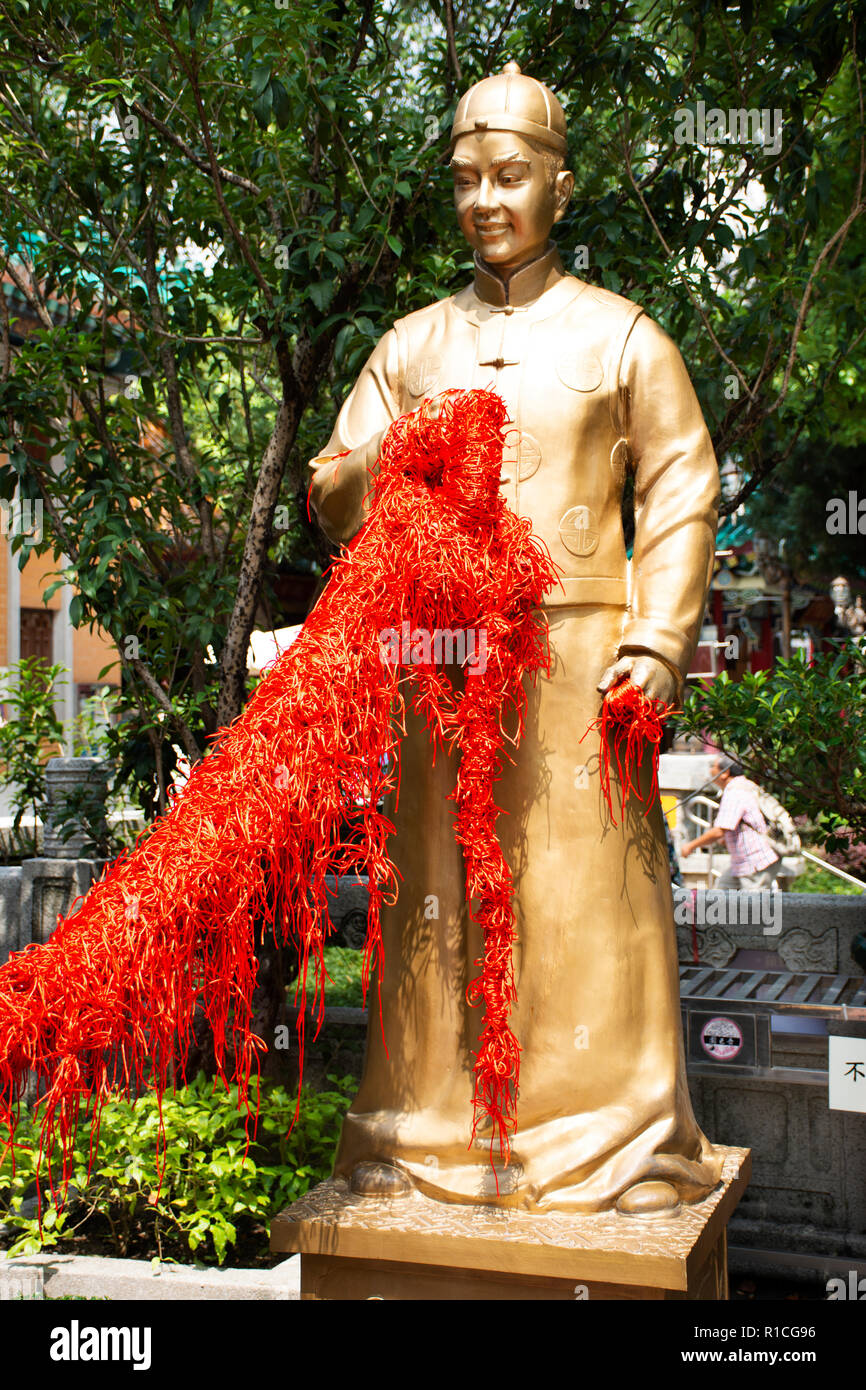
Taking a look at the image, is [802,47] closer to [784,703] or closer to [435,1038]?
[784,703]

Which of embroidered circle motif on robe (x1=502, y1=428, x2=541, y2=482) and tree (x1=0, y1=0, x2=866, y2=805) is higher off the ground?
tree (x1=0, y1=0, x2=866, y2=805)

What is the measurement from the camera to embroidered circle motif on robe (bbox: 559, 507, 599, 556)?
327 centimetres

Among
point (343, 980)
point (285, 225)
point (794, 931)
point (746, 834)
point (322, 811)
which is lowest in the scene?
point (343, 980)

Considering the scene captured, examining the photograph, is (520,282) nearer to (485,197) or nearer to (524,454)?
(485,197)

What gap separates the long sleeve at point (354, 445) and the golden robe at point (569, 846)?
1 centimetres

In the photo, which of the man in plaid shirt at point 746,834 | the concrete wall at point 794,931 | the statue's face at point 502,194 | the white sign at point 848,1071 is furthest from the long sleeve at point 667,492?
the man in plaid shirt at point 746,834

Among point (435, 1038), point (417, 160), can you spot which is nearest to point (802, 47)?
point (417, 160)

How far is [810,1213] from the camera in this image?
5.16 meters

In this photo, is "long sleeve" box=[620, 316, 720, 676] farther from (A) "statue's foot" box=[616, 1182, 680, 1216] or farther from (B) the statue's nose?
(A) "statue's foot" box=[616, 1182, 680, 1216]

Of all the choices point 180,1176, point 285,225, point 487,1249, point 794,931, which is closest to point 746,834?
point 794,931

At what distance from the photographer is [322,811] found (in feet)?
9.61

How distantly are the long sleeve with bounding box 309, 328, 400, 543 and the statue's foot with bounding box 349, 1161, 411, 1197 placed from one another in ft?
5.38

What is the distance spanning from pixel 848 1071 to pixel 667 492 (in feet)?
7.25

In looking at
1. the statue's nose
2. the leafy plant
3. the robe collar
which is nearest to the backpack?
the leafy plant
